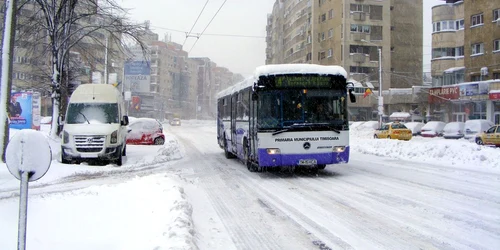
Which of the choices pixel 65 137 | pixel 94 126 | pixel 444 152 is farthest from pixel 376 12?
pixel 65 137

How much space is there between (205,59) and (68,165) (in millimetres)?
130682

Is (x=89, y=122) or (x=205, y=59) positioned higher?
(x=205, y=59)

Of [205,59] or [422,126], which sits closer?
[422,126]

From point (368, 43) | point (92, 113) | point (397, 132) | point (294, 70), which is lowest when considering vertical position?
point (397, 132)

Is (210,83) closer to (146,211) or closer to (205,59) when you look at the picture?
(205,59)

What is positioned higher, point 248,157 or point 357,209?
point 248,157

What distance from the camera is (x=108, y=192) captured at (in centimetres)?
794

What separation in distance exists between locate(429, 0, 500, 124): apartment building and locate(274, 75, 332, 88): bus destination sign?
113ft

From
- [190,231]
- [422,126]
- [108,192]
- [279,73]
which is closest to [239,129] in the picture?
[279,73]

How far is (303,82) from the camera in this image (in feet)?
37.2

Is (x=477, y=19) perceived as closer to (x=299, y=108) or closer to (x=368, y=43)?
(x=368, y=43)

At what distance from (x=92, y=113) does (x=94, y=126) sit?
2.71 feet

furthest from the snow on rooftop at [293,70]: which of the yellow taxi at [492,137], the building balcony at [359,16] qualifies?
the building balcony at [359,16]

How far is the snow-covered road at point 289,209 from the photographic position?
5.23 metres
